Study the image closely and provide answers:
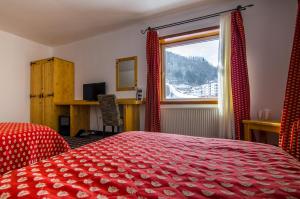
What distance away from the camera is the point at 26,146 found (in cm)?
152

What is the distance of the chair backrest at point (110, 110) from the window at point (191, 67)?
99 centimetres

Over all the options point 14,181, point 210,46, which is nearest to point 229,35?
point 210,46

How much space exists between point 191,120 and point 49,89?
136 inches

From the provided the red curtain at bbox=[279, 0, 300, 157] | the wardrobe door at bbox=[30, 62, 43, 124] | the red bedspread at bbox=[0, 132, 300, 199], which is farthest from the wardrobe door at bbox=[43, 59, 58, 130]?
the red curtain at bbox=[279, 0, 300, 157]

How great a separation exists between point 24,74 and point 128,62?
2751mm

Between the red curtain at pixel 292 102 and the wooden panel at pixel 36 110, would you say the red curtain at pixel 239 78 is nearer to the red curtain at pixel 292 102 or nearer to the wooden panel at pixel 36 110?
the red curtain at pixel 292 102

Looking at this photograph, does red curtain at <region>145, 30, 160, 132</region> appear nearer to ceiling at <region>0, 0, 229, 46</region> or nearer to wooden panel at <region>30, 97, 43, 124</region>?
ceiling at <region>0, 0, 229, 46</region>

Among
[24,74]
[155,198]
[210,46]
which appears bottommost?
[155,198]

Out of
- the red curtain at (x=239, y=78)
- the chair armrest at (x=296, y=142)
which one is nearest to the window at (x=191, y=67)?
the red curtain at (x=239, y=78)

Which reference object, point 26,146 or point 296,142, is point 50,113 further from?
point 296,142

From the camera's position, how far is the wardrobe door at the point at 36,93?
4391 mm

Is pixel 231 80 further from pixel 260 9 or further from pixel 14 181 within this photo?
pixel 14 181

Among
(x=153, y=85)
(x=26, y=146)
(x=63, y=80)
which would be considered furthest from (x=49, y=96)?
(x=26, y=146)

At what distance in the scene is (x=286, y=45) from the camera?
2551 mm
